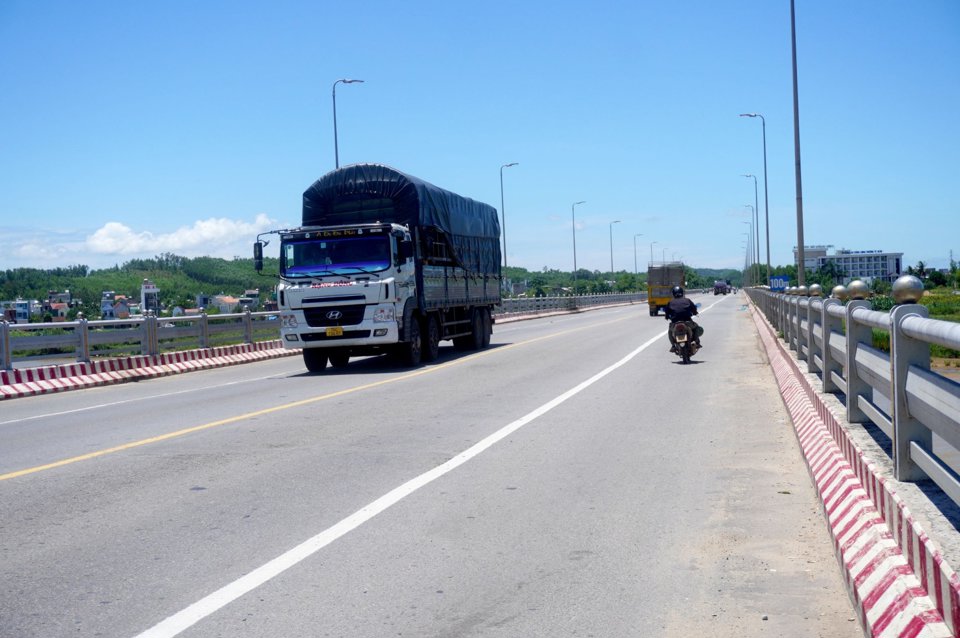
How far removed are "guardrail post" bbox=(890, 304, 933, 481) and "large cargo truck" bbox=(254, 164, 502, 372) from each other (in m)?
14.9

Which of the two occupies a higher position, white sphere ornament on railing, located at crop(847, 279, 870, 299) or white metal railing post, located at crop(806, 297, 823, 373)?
white sphere ornament on railing, located at crop(847, 279, 870, 299)

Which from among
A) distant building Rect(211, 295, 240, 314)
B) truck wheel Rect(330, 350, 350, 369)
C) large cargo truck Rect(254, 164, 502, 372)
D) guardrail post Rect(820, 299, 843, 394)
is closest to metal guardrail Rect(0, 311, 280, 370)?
large cargo truck Rect(254, 164, 502, 372)

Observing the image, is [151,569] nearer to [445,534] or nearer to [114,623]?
[114,623]

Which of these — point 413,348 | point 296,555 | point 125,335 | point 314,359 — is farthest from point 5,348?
point 296,555

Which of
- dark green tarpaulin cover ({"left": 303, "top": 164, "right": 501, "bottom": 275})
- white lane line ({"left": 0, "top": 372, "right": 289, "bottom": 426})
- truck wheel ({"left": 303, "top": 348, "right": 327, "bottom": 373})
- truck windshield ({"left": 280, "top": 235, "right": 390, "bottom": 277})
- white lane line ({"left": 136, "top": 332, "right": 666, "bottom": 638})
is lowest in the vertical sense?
white lane line ({"left": 0, "top": 372, "right": 289, "bottom": 426})

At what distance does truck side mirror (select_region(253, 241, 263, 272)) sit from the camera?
2031 cm

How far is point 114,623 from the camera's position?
4812mm

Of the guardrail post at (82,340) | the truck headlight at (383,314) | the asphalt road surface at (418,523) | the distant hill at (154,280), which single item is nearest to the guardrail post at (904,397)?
the asphalt road surface at (418,523)

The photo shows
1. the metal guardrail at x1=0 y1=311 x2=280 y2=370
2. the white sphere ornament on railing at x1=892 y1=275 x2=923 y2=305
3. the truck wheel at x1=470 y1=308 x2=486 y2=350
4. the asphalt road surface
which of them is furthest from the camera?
the truck wheel at x1=470 y1=308 x2=486 y2=350

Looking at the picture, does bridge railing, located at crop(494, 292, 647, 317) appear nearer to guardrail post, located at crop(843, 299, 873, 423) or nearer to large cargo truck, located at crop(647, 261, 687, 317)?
large cargo truck, located at crop(647, 261, 687, 317)

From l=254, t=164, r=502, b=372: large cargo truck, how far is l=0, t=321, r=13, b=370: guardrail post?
16.4 feet

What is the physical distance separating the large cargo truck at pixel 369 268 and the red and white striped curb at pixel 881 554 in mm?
13207

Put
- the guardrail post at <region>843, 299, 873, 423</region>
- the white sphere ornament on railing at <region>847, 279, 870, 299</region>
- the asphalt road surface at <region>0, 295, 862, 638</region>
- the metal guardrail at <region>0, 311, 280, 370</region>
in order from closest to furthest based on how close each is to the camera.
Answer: the asphalt road surface at <region>0, 295, 862, 638</region> < the guardrail post at <region>843, 299, 873, 423</region> < the white sphere ornament on railing at <region>847, 279, 870, 299</region> < the metal guardrail at <region>0, 311, 280, 370</region>

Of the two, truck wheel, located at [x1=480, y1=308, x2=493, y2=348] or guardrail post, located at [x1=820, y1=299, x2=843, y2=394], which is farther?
truck wheel, located at [x1=480, y1=308, x2=493, y2=348]
